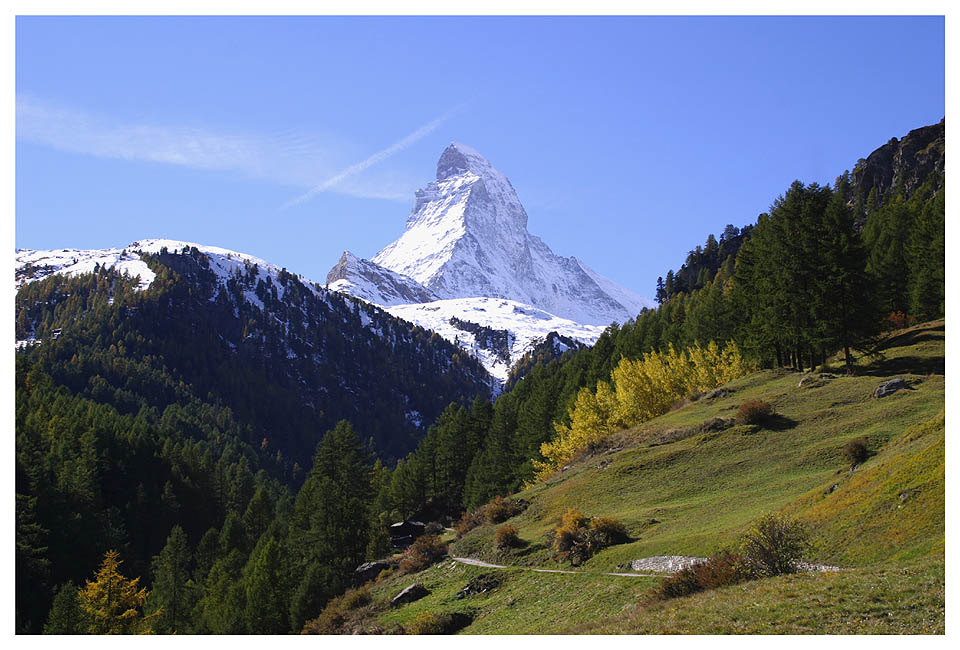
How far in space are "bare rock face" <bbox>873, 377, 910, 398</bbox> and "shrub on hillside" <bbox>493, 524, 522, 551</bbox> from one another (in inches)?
1010

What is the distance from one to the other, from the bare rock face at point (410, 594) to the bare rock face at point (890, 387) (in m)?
31.6

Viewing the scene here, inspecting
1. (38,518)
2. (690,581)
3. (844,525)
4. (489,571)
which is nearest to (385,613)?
(489,571)

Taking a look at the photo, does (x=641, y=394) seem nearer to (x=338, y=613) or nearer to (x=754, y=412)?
(x=754, y=412)

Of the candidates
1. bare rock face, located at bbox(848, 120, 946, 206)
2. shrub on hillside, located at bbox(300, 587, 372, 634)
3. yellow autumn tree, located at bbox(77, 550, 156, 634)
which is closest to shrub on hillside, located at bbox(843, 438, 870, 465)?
shrub on hillside, located at bbox(300, 587, 372, 634)

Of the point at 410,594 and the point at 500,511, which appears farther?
the point at 500,511

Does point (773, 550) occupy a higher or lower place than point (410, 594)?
higher

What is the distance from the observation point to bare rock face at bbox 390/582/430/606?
118ft

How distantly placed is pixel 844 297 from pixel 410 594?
39466 millimetres

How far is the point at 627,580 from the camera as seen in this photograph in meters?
27.2

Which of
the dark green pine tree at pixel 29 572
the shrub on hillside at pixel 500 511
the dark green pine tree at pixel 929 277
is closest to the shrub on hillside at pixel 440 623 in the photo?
the shrub on hillside at pixel 500 511

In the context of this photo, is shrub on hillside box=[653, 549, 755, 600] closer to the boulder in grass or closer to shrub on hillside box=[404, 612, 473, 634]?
shrub on hillside box=[404, 612, 473, 634]

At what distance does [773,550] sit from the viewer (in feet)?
71.3

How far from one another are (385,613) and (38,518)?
235ft

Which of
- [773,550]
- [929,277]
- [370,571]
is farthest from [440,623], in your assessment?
[929,277]
